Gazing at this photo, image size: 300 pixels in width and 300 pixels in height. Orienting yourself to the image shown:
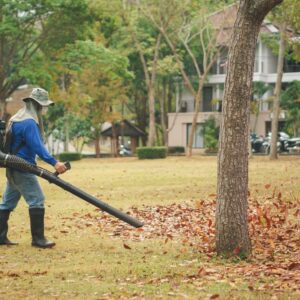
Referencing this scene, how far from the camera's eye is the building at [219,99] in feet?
188

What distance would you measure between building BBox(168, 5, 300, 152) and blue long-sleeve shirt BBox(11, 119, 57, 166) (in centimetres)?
4505

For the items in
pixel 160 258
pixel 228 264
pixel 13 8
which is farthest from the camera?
pixel 13 8

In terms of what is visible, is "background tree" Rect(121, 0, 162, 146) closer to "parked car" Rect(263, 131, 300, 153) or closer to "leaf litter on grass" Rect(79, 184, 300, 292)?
"parked car" Rect(263, 131, 300, 153)

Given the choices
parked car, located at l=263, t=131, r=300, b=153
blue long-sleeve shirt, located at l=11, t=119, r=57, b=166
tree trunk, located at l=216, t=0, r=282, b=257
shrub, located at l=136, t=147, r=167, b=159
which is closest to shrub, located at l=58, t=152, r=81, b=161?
shrub, located at l=136, t=147, r=167, b=159

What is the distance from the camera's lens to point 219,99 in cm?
5631

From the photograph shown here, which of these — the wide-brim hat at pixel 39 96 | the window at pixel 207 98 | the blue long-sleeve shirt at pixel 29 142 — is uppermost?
the window at pixel 207 98

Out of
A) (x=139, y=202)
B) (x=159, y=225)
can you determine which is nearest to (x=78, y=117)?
(x=139, y=202)

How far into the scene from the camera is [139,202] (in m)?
16.6

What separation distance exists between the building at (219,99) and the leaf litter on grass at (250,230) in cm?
4026

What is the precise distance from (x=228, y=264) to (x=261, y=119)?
50.2 meters

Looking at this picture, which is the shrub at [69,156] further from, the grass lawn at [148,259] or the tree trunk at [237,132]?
the tree trunk at [237,132]

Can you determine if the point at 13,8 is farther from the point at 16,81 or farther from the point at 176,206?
the point at 176,206

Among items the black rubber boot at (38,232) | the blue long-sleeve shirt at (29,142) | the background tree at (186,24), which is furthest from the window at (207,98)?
the blue long-sleeve shirt at (29,142)

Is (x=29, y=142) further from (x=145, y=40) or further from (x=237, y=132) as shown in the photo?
(x=145, y=40)
